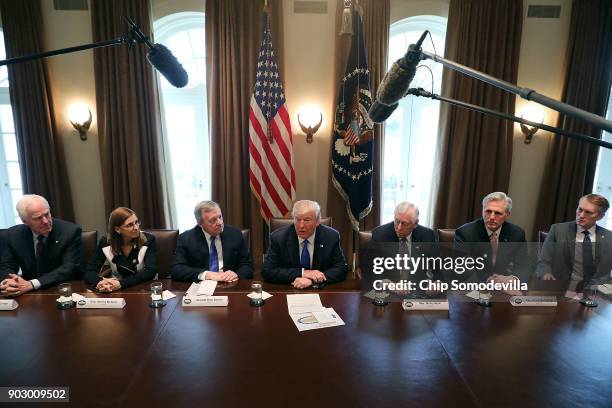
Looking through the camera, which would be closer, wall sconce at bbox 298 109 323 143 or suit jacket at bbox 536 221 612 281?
suit jacket at bbox 536 221 612 281

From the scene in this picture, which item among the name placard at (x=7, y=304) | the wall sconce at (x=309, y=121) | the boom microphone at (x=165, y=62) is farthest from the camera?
the wall sconce at (x=309, y=121)

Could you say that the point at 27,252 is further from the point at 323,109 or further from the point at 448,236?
the point at 448,236

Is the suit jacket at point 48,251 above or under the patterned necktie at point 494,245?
under

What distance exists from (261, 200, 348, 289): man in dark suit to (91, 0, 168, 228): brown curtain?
2.13 meters

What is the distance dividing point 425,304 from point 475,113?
2881 millimetres

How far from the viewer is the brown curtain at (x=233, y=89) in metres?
3.51

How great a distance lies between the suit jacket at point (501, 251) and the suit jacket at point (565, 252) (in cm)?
23

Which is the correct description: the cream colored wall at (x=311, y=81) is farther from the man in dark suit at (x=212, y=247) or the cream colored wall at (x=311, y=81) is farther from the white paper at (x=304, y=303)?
the white paper at (x=304, y=303)

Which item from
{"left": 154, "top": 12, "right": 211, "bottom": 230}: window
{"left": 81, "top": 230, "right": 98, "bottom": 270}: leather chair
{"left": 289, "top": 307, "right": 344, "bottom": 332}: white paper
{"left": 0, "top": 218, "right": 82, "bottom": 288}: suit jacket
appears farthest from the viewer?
{"left": 154, "top": 12, "right": 211, "bottom": 230}: window

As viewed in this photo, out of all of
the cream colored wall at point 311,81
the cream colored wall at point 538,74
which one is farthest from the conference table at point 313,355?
the cream colored wall at point 538,74

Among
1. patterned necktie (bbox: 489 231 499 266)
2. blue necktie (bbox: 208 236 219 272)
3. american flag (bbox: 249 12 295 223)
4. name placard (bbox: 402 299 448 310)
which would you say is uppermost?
american flag (bbox: 249 12 295 223)

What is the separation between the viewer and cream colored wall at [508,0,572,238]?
3746 mm

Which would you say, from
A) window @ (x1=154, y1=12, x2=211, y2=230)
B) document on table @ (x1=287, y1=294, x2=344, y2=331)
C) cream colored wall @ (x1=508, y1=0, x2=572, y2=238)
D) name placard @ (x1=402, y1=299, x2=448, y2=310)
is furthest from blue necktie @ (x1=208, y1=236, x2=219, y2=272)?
cream colored wall @ (x1=508, y1=0, x2=572, y2=238)

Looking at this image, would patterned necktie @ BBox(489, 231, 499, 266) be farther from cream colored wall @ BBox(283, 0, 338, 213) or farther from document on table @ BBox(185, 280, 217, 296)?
cream colored wall @ BBox(283, 0, 338, 213)
